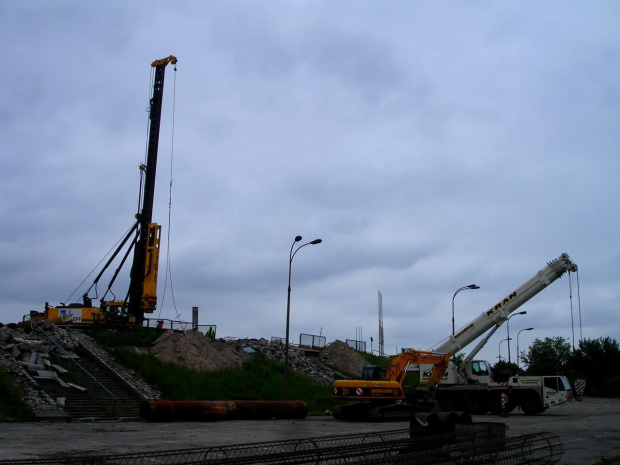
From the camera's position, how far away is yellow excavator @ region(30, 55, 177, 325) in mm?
41750

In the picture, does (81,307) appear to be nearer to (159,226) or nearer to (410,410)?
(159,226)

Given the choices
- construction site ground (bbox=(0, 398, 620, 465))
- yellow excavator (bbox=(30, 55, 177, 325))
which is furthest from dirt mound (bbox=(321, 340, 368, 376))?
construction site ground (bbox=(0, 398, 620, 465))

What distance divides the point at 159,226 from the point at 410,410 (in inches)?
864

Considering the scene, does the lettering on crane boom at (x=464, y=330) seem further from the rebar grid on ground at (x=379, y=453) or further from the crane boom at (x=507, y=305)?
the rebar grid on ground at (x=379, y=453)

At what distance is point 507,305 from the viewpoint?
34.2m

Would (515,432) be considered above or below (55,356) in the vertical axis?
below

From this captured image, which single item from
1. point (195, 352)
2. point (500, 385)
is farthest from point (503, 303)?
point (195, 352)

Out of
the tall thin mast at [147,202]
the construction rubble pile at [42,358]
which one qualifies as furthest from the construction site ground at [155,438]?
the tall thin mast at [147,202]

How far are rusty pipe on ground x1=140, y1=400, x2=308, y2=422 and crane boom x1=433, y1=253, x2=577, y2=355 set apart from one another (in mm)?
9539

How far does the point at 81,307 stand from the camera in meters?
42.6

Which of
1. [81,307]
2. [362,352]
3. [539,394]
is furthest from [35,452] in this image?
[362,352]

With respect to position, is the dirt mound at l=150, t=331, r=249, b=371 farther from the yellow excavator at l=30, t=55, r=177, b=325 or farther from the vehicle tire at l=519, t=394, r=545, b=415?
the vehicle tire at l=519, t=394, r=545, b=415

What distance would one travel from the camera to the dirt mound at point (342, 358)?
185ft

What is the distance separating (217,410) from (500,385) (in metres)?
16.5
